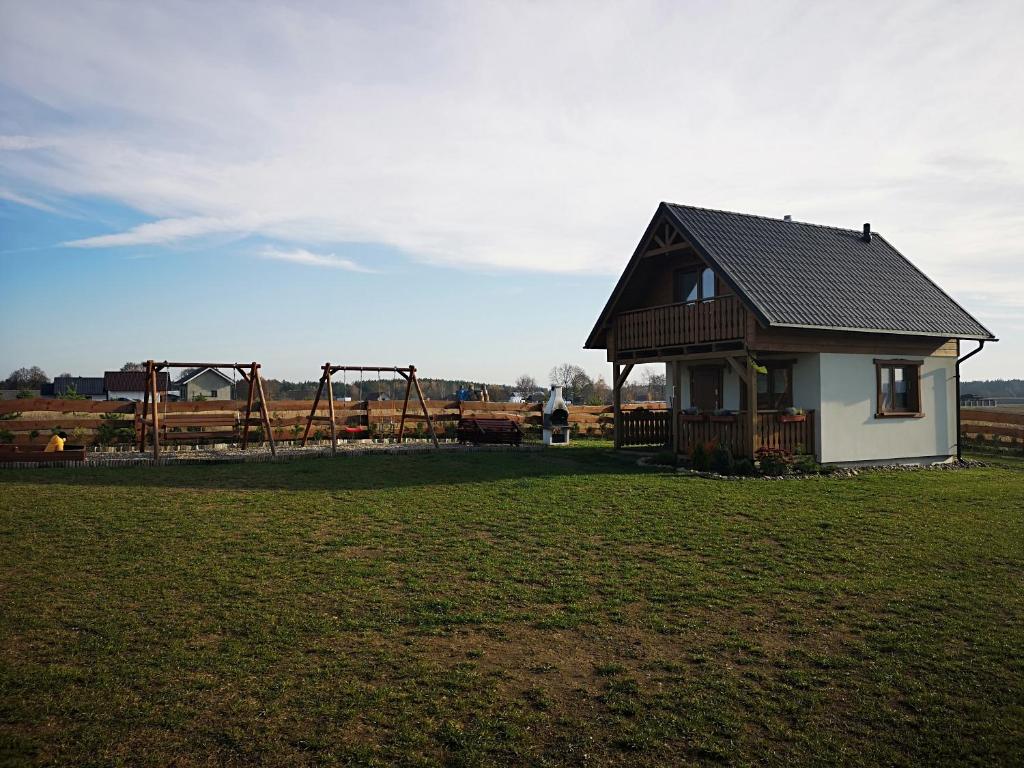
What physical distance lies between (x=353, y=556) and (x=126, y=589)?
7.22 ft

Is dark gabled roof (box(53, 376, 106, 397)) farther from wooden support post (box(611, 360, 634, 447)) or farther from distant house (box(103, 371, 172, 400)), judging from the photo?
wooden support post (box(611, 360, 634, 447))

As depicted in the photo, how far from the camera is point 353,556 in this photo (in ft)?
26.3

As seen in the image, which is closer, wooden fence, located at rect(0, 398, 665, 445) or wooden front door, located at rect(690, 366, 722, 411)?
wooden fence, located at rect(0, 398, 665, 445)

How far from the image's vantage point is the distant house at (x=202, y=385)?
61281mm

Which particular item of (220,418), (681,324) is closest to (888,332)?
(681,324)

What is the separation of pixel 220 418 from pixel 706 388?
12.8 metres

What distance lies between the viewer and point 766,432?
636 inches

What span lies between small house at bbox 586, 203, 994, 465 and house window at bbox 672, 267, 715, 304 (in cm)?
4

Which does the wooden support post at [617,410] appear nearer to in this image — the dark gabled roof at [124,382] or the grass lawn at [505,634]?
the grass lawn at [505,634]

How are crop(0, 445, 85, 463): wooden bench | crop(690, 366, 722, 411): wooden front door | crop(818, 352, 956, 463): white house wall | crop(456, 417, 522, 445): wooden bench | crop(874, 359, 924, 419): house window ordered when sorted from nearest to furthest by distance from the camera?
crop(0, 445, 85, 463): wooden bench, crop(818, 352, 956, 463): white house wall, crop(874, 359, 924, 419): house window, crop(690, 366, 722, 411): wooden front door, crop(456, 417, 522, 445): wooden bench

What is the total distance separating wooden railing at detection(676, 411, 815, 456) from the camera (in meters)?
16.1

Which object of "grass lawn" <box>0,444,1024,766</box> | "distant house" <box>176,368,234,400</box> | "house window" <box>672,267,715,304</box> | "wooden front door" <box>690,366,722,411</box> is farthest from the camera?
"distant house" <box>176,368,234,400</box>

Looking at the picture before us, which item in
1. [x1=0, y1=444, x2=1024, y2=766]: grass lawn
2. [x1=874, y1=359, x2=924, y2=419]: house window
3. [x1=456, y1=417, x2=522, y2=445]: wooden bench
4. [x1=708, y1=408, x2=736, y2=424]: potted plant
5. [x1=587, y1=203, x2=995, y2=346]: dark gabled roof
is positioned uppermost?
[x1=587, y1=203, x2=995, y2=346]: dark gabled roof

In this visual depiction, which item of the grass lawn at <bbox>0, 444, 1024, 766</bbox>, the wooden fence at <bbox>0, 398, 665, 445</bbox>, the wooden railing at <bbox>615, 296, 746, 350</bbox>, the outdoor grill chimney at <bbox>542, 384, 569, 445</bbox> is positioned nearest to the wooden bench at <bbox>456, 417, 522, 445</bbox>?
the wooden fence at <bbox>0, 398, 665, 445</bbox>
